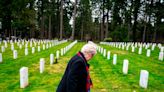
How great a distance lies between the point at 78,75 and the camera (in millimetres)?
4223

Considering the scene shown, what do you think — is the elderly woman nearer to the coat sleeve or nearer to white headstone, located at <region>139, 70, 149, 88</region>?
the coat sleeve

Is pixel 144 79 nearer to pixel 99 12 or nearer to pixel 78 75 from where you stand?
pixel 78 75

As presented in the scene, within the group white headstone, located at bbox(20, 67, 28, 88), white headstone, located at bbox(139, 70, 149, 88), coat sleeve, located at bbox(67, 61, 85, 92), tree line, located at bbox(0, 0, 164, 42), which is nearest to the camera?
coat sleeve, located at bbox(67, 61, 85, 92)

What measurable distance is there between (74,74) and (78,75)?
69 millimetres

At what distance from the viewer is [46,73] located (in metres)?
14.2

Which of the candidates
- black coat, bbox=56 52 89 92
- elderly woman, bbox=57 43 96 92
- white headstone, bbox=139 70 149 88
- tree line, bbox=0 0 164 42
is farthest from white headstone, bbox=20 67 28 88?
tree line, bbox=0 0 164 42

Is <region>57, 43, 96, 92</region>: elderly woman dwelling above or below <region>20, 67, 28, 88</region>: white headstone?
above

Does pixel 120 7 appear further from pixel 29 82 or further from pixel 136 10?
pixel 29 82

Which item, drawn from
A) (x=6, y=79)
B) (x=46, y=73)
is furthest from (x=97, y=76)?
(x=6, y=79)

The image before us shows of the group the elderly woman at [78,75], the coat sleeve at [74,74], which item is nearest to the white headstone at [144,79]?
the elderly woman at [78,75]

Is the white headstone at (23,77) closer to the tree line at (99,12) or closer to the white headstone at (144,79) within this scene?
the white headstone at (144,79)

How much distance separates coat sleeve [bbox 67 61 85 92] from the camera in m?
4.21

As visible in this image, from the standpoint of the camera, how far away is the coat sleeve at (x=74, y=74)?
4.21m

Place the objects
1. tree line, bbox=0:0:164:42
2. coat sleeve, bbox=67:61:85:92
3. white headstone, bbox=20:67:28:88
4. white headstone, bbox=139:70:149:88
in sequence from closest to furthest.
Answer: coat sleeve, bbox=67:61:85:92
white headstone, bbox=20:67:28:88
white headstone, bbox=139:70:149:88
tree line, bbox=0:0:164:42
